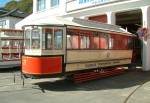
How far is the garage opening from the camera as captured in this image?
23422 millimetres

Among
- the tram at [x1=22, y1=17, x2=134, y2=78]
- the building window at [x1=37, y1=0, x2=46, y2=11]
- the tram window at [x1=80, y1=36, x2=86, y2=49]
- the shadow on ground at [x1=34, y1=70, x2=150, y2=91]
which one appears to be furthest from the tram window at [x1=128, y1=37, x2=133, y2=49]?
the building window at [x1=37, y1=0, x2=46, y2=11]

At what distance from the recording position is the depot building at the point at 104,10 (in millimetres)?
21859

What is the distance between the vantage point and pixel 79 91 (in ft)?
47.0

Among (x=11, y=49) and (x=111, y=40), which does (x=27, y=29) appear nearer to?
(x=111, y=40)

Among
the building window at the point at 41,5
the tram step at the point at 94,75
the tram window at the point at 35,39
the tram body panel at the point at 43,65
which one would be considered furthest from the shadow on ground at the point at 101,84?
the building window at the point at 41,5

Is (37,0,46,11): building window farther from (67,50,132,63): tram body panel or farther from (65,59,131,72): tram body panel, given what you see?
(65,59,131,72): tram body panel

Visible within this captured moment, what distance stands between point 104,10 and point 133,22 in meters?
9.18

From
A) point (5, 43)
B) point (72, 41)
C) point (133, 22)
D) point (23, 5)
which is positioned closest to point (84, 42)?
point (72, 41)

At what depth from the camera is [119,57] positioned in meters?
20.4

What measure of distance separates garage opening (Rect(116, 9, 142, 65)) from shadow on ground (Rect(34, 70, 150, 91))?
4.41 m

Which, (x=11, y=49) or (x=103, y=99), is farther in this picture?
(x=11, y=49)

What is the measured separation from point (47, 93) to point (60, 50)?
2.44 metres

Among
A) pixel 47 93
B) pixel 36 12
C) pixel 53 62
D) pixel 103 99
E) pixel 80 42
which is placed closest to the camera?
pixel 103 99

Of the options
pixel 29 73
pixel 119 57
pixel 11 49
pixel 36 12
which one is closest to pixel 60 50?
pixel 29 73
